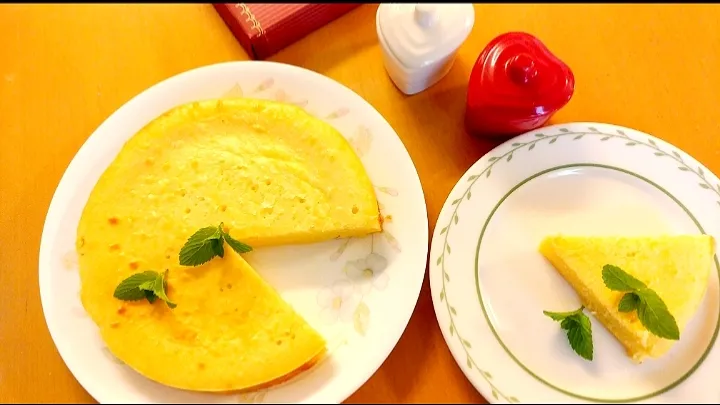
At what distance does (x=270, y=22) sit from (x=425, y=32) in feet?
1.26

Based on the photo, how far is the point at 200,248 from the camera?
1.16 metres

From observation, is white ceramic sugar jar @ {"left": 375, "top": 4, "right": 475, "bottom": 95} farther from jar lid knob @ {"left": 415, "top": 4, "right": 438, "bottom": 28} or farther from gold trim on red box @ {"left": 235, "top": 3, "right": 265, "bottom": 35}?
gold trim on red box @ {"left": 235, "top": 3, "right": 265, "bottom": 35}

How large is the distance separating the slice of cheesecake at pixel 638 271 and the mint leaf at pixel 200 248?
2.23 feet

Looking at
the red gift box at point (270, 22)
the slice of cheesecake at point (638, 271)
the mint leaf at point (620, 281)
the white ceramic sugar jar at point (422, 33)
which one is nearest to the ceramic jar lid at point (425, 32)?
the white ceramic sugar jar at point (422, 33)

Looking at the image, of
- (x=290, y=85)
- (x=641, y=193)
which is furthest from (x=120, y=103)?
(x=641, y=193)

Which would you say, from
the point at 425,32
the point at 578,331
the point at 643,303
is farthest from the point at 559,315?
the point at 425,32

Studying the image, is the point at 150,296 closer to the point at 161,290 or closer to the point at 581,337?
the point at 161,290

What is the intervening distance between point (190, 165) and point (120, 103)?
318mm

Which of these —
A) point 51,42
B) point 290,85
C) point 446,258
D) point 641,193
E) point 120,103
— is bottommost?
point 641,193

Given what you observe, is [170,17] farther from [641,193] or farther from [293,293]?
[641,193]

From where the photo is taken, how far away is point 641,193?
129 centimetres

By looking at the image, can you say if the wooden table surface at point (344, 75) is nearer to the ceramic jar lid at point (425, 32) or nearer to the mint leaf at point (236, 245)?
the ceramic jar lid at point (425, 32)

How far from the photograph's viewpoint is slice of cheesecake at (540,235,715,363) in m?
1.16

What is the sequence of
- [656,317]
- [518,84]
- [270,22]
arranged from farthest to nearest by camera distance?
[270,22], [518,84], [656,317]
